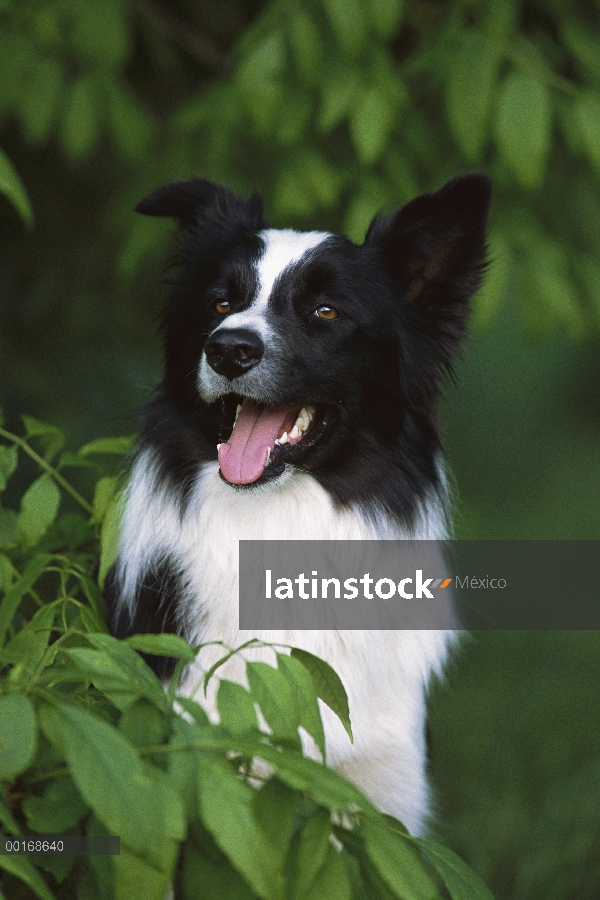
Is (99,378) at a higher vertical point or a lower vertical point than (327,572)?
higher

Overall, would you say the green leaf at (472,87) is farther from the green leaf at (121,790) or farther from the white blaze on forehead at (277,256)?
the green leaf at (121,790)

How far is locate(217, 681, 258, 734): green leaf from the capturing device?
1.04m

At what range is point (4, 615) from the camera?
171 centimetres

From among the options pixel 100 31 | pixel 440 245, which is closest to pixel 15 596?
pixel 440 245

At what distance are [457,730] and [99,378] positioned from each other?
127 inches

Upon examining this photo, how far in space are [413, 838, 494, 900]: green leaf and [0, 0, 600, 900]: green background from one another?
2.03 metres

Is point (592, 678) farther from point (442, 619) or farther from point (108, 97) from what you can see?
point (108, 97)

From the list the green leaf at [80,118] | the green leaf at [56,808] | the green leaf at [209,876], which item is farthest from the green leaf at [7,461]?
the green leaf at [80,118]

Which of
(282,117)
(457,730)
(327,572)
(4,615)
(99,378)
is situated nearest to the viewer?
(4,615)

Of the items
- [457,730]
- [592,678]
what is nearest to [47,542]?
[457,730]

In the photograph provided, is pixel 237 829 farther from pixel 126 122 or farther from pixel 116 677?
pixel 126 122

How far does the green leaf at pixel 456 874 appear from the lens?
3.70 feet

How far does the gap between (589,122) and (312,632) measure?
2.09 meters

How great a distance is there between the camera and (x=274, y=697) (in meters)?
1.12
